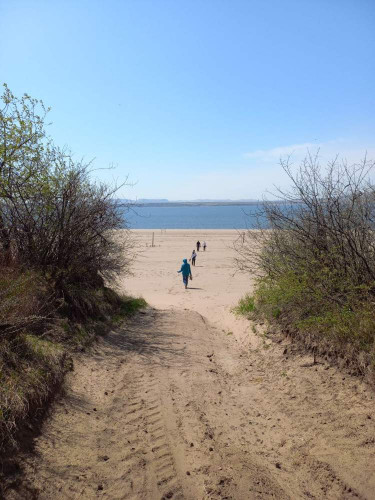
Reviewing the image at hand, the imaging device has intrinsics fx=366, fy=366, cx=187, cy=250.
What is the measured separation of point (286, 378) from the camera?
636cm

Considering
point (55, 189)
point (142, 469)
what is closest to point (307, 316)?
point (142, 469)

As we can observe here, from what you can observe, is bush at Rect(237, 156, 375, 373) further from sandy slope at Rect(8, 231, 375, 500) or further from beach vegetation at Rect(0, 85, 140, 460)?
beach vegetation at Rect(0, 85, 140, 460)

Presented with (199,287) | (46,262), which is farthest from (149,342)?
(199,287)

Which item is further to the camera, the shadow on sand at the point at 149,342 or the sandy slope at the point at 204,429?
the shadow on sand at the point at 149,342

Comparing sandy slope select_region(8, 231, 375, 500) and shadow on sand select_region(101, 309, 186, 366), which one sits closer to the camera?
sandy slope select_region(8, 231, 375, 500)

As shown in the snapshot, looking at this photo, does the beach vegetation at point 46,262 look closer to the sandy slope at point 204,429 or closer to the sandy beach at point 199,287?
the sandy slope at point 204,429

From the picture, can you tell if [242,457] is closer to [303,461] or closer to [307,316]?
[303,461]

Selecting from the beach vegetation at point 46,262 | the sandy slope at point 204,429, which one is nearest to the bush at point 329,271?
the sandy slope at point 204,429

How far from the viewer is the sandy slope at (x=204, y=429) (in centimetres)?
371

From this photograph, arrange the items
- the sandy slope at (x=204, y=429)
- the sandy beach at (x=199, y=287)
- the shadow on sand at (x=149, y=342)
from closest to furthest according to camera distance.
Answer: the sandy slope at (x=204, y=429) → the shadow on sand at (x=149, y=342) → the sandy beach at (x=199, y=287)

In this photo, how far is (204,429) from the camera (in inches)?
191

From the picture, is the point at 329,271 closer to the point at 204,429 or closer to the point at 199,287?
the point at 204,429

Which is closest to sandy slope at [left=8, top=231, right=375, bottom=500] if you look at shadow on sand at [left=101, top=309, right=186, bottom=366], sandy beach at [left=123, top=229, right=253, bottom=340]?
shadow on sand at [left=101, top=309, right=186, bottom=366]

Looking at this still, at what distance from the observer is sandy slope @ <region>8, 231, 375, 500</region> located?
3705 mm
